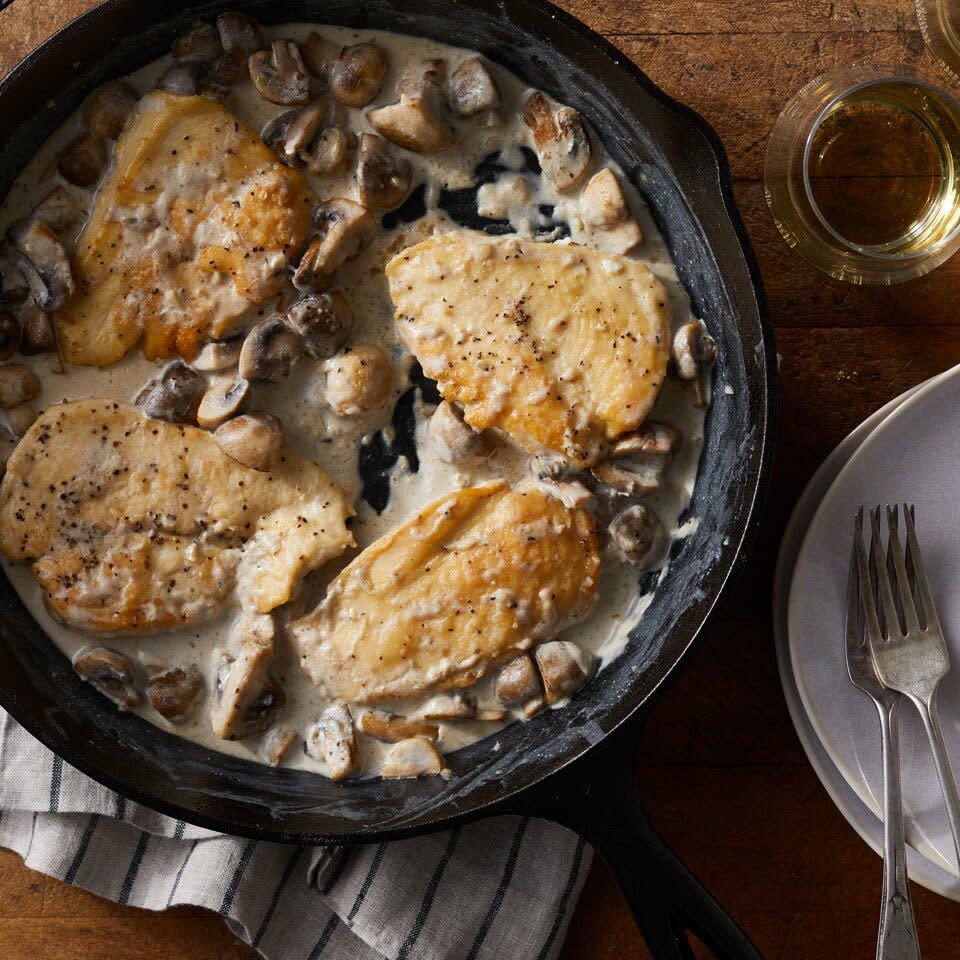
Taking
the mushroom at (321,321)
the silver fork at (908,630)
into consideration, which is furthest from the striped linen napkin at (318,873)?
the mushroom at (321,321)

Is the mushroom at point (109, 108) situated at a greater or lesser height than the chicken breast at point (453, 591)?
greater

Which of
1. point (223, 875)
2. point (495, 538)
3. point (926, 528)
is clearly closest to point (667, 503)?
point (495, 538)

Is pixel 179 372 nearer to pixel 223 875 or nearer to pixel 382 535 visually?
pixel 382 535

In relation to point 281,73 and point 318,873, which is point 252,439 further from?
point 318,873

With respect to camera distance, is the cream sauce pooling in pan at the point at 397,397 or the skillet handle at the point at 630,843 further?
the cream sauce pooling in pan at the point at 397,397

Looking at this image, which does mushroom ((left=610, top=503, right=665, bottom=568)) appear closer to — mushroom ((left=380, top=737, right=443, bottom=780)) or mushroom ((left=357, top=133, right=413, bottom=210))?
mushroom ((left=380, top=737, right=443, bottom=780))

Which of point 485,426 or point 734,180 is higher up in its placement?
point 734,180

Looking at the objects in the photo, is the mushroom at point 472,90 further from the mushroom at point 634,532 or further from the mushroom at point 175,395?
the mushroom at point 634,532

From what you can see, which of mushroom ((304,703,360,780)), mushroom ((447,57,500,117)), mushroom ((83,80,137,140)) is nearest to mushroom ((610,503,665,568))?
mushroom ((304,703,360,780))

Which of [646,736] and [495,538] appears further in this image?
[646,736]
